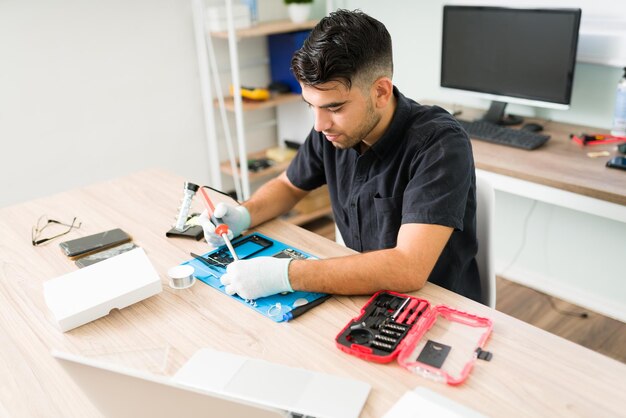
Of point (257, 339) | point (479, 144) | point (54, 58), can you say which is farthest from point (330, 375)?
point (54, 58)

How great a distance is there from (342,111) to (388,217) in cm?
30

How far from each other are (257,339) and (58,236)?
0.75 metres

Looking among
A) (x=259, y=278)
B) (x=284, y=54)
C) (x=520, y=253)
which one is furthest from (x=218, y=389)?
(x=284, y=54)

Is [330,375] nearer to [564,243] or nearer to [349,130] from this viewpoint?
[349,130]

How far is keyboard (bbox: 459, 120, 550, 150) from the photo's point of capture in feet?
7.35

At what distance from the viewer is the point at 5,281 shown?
134cm

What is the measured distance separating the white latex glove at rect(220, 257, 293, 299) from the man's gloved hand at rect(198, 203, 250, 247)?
8.9 inches

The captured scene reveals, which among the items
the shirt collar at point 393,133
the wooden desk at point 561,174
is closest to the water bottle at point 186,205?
the shirt collar at point 393,133

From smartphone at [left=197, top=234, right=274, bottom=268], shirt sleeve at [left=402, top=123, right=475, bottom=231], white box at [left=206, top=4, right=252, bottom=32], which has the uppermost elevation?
white box at [left=206, top=4, right=252, bottom=32]

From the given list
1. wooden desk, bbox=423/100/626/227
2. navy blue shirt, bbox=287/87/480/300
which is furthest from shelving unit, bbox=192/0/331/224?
navy blue shirt, bbox=287/87/480/300

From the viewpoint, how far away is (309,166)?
1669 mm

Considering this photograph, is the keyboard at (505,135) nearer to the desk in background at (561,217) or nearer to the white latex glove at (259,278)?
the desk in background at (561,217)

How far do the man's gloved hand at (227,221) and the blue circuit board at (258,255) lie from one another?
0.9 inches

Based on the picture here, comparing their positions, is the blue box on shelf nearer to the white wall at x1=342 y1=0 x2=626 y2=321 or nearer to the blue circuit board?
the white wall at x1=342 y1=0 x2=626 y2=321
